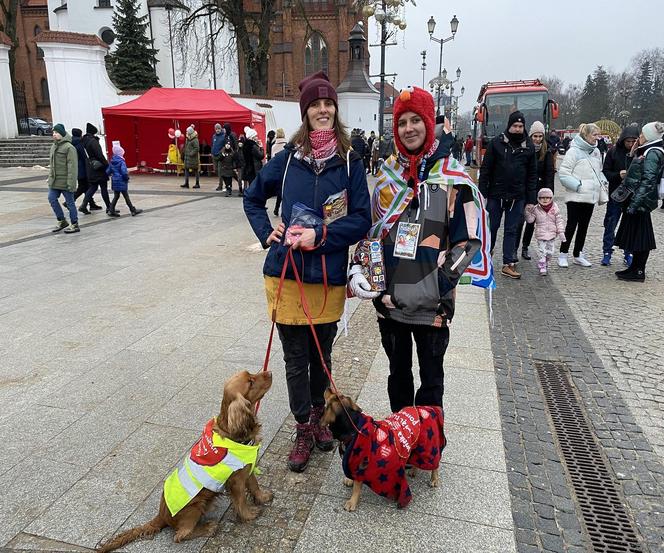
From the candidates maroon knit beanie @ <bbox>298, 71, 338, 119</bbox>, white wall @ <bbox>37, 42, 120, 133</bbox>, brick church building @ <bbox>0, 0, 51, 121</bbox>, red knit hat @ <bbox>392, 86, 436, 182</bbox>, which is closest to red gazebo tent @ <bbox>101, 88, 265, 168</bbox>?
white wall @ <bbox>37, 42, 120, 133</bbox>

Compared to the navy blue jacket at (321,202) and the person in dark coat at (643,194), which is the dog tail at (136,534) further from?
the person in dark coat at (643,194)

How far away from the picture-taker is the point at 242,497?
2562 millimetres

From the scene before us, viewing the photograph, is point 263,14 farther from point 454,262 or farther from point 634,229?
point 454,262

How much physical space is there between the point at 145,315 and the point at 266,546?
3741mm

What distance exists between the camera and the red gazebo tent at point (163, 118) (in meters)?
19.2

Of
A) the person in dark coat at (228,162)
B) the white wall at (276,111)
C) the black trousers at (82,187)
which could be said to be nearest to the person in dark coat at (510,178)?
the black trousers at (82,187)

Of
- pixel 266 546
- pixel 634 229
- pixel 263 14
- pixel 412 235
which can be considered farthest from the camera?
pixel 263 14

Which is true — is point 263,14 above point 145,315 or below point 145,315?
above

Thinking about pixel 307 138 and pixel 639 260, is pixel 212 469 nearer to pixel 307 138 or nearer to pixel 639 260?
pixel 307 138

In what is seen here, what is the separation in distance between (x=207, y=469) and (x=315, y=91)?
1950 millimetres

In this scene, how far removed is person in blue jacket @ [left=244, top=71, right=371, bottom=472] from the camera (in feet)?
9.09

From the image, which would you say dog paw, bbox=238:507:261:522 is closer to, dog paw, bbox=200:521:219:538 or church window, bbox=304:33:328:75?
dog paw, bbox=200:521:219:538

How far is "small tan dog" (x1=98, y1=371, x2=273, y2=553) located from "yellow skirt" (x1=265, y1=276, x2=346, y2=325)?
468 mm

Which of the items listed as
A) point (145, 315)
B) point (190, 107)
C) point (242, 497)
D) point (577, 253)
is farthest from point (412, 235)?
point (190, 107)
